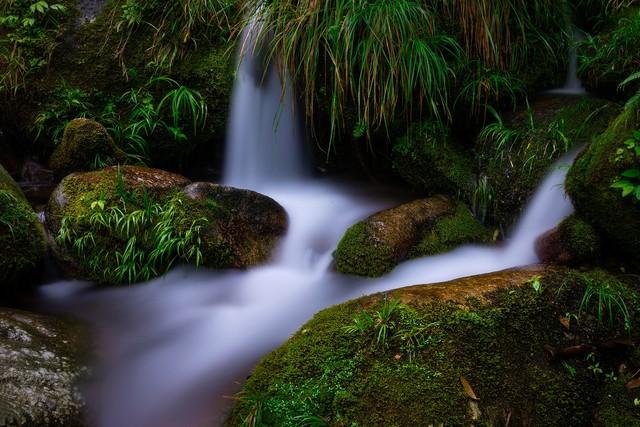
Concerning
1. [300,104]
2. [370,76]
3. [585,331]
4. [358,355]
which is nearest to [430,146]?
[370,76]

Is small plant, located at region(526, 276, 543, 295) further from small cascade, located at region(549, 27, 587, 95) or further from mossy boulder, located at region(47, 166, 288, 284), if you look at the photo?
small cascade, located at region(549, 27, 587, 95)

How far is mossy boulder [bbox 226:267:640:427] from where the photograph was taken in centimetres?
202

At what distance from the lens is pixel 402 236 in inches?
139

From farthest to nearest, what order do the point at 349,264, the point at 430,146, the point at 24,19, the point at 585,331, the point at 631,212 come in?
the point at 24,19 → the point at 430,146 → the point at 349,264 → the point at 631,212 → the point at 585,331

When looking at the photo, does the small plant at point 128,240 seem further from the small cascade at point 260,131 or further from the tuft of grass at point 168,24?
the tuft of grass at point 168,24

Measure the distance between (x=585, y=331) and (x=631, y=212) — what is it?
827mm

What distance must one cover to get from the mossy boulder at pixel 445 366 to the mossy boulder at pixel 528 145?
1337 mm

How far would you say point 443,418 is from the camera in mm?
1970

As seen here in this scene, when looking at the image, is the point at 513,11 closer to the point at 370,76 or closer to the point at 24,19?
the point at 370,76

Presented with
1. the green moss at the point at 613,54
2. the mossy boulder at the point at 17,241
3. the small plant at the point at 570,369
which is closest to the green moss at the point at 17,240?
the mossy boulder at the point at 17,241

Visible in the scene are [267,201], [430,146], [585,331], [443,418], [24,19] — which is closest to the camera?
[443,418]

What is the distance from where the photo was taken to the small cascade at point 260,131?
4609 mm

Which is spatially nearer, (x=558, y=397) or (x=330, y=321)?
(x=558, y=397)

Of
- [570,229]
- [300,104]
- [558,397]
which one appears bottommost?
[558,397]
